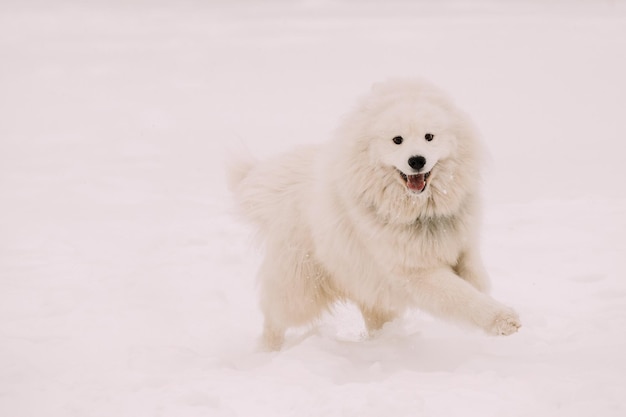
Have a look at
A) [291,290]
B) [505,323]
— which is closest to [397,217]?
[505,323]

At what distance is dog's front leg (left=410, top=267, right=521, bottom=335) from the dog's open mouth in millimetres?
470

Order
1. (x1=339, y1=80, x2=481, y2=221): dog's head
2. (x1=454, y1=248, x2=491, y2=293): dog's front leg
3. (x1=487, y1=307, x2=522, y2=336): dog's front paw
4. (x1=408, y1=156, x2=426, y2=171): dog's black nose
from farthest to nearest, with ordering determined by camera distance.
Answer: (x1=454, y1=248, x2=491, y2=293): dog's front leg
(x1=339, y1=80, x2=481, y2=221): dog's head
(x1=408, y1=156, x2=426, y2=171): dog's black nose
(x1=487, y1=307, x2=522, y2=336): dog's front paw

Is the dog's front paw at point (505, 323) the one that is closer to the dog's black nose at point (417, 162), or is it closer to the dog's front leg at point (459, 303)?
the dog's front leg at point (459, 303)

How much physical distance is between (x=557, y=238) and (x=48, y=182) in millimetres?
5904

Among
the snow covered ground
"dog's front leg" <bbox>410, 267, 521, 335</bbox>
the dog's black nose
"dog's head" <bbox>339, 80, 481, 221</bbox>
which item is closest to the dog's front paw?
"dog's front leg" <bbox>410, 267, 521, 335</bbox>

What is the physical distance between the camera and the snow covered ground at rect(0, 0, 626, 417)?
351cm

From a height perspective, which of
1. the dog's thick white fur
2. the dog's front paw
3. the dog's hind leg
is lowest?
the dog's hind leg

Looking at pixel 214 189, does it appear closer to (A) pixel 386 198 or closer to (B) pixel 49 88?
(A) pixel 386 198

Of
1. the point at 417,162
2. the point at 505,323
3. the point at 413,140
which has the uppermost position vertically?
the point at 413,140

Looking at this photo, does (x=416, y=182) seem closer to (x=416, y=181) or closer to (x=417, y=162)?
(x=416, y=181)

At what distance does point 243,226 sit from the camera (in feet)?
23.6

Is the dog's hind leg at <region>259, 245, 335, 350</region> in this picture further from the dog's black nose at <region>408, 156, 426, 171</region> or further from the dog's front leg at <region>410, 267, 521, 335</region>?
the dog's black nose at <region>408, 156, 426, 171</region>

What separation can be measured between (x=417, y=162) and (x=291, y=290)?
52.2 inches

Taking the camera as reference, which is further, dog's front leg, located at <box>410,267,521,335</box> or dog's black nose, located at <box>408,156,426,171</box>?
dog's black nose, located at <box>408,156,426,171</box>
